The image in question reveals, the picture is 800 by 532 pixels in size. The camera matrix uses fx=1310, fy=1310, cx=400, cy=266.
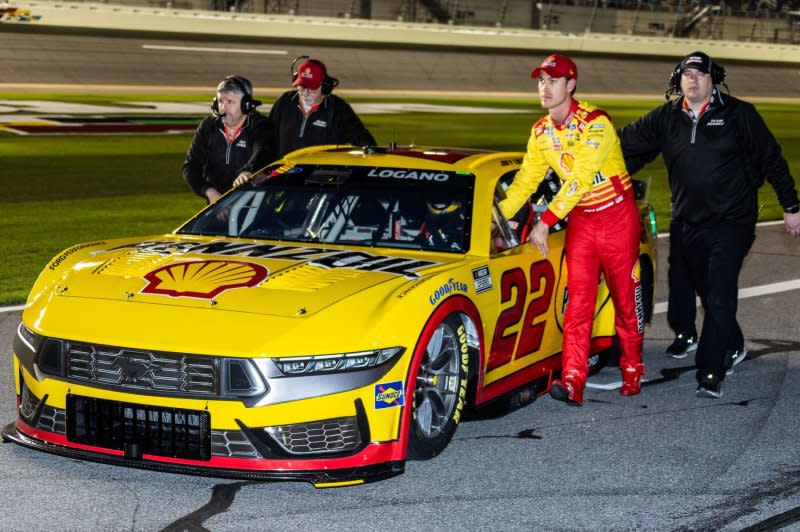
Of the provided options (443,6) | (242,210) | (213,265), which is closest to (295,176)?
(242,210)

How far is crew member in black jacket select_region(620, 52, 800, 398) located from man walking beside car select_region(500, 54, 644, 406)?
0.52 meters

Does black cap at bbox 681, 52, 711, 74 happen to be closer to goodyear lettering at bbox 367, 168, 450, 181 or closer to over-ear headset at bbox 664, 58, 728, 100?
over-ear headset at bbox 664, 58, 728, 100

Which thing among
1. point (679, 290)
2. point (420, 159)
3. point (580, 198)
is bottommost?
Result: point (679, 290)

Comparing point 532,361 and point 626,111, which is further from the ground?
point 532,361

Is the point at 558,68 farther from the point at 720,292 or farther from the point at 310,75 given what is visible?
the point at 310,75

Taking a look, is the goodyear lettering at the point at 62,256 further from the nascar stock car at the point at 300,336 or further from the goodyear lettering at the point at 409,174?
the goodyear lettering at the point at 409,174

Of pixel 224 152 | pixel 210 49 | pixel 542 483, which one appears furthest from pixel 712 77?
pixel 210 49

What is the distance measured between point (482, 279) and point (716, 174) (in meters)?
1.84

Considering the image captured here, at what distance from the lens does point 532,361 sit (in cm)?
650

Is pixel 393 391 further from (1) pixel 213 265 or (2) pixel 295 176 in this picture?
(2) pixel 295 176

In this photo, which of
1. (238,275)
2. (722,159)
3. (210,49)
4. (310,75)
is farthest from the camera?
(210,49)

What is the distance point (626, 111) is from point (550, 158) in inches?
1379

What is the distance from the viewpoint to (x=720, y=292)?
23.2 feet

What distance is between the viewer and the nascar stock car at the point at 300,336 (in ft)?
15.9
